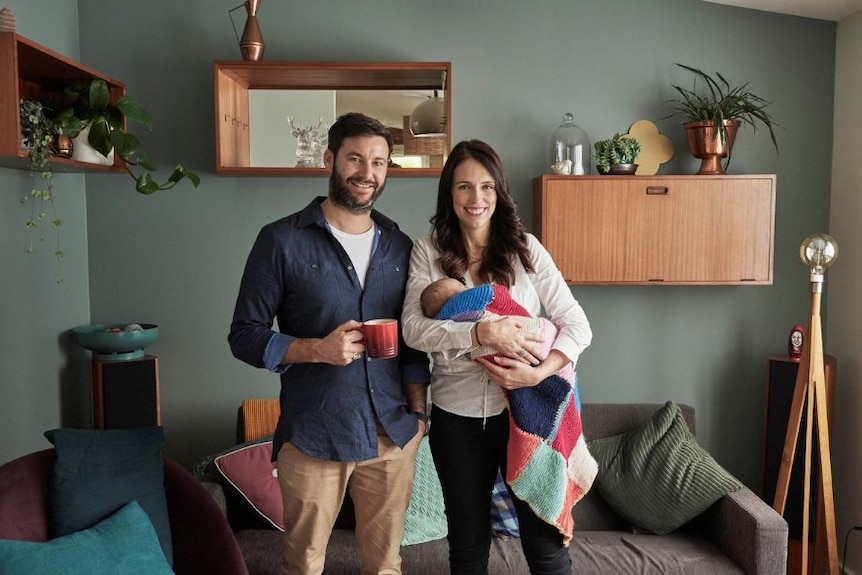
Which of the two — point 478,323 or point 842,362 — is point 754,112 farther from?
point 478,323

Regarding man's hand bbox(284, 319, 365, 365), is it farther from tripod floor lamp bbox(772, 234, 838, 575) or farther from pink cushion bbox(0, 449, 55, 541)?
tripod floor lamp bbox(772, 234, 838, 575)

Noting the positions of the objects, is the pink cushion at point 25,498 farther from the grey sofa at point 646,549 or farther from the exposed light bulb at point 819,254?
the exposed light bulb at point 819,254

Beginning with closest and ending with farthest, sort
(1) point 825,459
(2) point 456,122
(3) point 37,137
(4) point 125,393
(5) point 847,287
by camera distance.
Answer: (3) point 37,137 → (1) point 825,459 → (4) point 125,393 → (5) point 847,287 → (2) point 456,122

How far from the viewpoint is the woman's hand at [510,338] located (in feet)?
6.08

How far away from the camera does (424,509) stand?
274 centimetres

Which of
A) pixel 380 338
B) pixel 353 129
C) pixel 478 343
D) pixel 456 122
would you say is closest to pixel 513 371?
pixel 478 343

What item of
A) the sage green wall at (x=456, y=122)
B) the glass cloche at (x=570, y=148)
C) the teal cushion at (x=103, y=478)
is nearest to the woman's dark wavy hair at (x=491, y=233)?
the teal cushion at (x=103, y=478)

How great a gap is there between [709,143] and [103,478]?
8.46 feet

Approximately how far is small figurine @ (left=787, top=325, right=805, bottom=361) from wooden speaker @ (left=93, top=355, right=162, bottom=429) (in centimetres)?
265

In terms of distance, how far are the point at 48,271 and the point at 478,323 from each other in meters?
2.04

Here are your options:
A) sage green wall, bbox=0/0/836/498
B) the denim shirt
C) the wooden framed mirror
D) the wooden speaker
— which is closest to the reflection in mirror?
the wooden framed mirror

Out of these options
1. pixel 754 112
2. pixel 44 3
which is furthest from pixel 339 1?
pixel 754 112

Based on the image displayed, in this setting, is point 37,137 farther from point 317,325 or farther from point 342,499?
point 342,499

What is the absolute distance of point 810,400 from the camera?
2.85 metres
